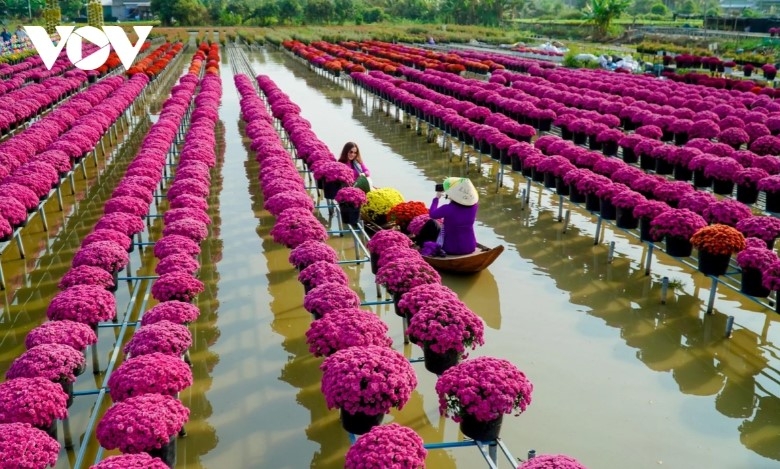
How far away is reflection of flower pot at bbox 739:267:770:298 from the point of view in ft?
30.7

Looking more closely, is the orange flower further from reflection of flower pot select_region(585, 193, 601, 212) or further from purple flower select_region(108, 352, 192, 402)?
purple flower select_region(108, 352, 192, 402)

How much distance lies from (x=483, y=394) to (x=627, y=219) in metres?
6.93

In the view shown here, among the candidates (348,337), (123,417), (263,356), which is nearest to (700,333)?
(348,337)

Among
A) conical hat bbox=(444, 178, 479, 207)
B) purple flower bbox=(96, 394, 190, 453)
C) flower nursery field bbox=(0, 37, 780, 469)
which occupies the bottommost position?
flower nursery field bbox=(0, 37, 780, 469)

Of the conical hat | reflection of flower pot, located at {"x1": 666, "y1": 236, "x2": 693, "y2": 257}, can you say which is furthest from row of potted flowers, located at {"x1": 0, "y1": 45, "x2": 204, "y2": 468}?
reflection of flower pot, located at {"x1": 666, "y1": 236, "x2": 693, "y2": 257}

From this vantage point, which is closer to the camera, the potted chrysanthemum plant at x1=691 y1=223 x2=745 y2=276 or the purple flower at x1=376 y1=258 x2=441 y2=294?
the purple flower at x1=376 y1=258 x2=441 y2=294

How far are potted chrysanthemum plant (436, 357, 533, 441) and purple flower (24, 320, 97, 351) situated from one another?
398 centimetres

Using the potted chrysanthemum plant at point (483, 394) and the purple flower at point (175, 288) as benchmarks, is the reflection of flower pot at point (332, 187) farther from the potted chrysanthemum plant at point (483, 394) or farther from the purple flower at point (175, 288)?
the potted chrysanthemum plant at point (483, 394)

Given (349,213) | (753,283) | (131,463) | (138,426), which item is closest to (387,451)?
(131,463)

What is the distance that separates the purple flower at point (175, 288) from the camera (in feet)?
28.7

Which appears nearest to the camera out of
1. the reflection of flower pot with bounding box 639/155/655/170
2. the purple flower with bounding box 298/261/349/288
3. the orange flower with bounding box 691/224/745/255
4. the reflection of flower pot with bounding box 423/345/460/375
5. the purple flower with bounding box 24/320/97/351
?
the purple flower with bounding box 24/320/97/351

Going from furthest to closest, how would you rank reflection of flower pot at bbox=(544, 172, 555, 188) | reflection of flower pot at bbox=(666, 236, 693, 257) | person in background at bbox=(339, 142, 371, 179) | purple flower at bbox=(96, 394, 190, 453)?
person in background at bbox=(339, 142, 371, 179) < reflection of flower pot at bbox=(544, 172, 555, 188) < reflection of flower pot at bbox=(666, 236, 693, 257) < purple flower at bbox=(96, 394, 190, 453)

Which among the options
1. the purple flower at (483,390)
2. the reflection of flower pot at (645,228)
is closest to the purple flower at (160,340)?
the purple flower at (483,390)

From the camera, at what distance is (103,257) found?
965 centimetres
